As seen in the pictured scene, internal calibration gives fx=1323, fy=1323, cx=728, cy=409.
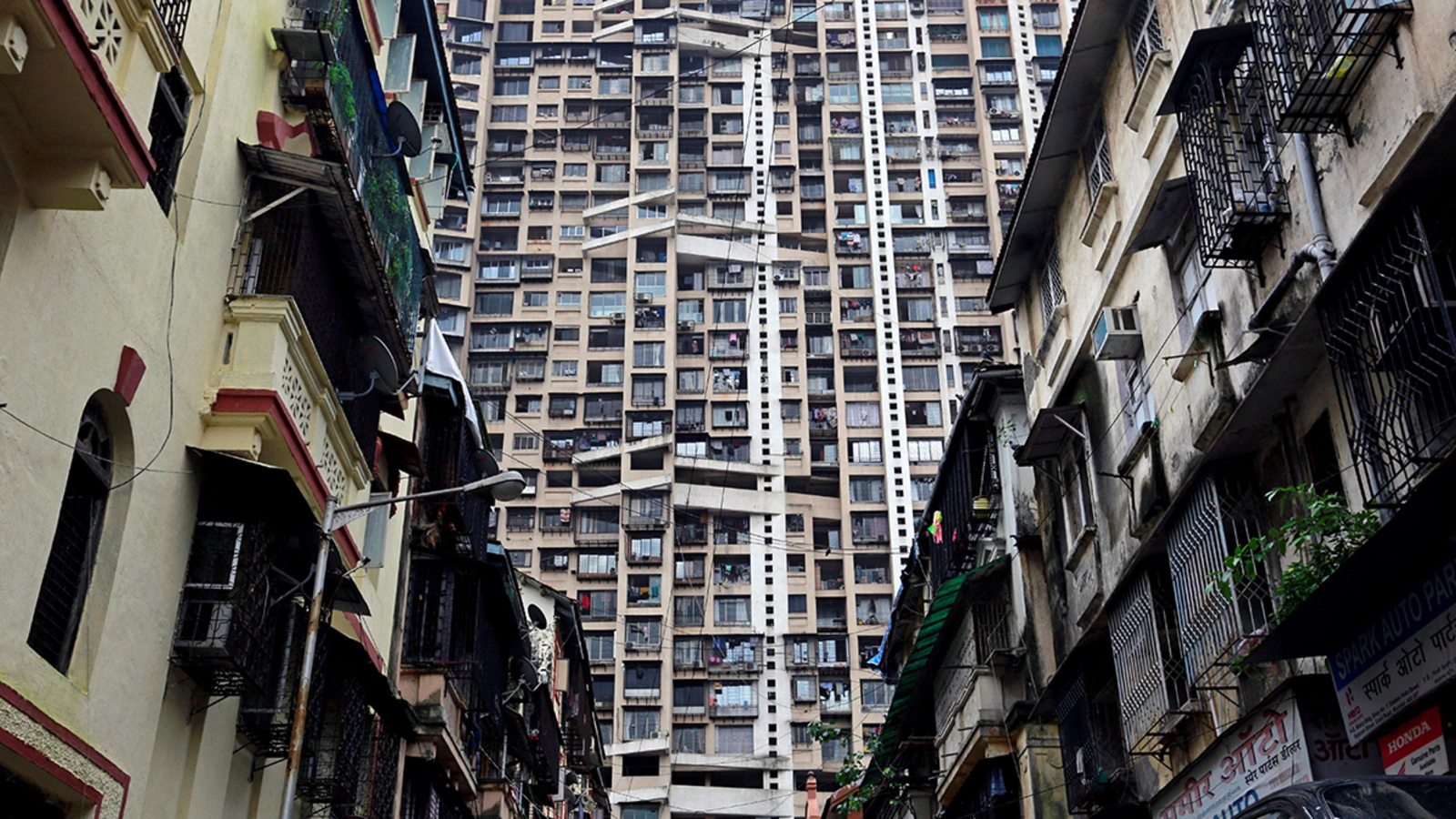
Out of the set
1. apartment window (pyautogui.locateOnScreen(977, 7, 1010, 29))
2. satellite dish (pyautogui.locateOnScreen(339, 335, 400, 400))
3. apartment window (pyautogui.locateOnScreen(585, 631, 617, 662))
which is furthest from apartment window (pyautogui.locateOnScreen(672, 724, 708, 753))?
satellite dish (pyautogui.locateOnScreen(339, 335, 400, 400))

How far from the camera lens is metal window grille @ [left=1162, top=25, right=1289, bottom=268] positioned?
13.8m

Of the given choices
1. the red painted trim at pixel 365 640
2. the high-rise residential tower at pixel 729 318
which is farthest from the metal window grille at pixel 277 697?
the high-rise residential tower at pixel 729 318

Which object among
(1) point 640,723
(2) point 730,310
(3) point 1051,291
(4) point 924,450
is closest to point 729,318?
(2) point 730,310

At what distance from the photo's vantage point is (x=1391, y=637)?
419 inches

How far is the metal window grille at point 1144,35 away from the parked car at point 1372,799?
39.2 feet

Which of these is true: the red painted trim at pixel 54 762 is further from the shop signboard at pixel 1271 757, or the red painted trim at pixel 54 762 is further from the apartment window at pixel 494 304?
the apartment window at pixel 494 304

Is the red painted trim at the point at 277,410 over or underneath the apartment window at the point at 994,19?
underneath

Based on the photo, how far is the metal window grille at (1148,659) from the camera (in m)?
16.1

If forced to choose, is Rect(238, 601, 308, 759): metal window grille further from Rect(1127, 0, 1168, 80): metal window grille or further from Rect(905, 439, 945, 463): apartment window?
Rect(905, 439, 945, 463): apartment window

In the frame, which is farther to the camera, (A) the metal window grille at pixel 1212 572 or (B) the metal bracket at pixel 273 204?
(B) the metal bracket at pixel 273 204

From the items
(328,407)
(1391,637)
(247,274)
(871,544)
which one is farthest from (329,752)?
(871,544)

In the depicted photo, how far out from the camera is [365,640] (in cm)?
1931

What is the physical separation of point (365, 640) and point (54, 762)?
369 inches

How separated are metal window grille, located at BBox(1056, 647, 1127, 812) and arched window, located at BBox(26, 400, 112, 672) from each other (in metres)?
13.3
